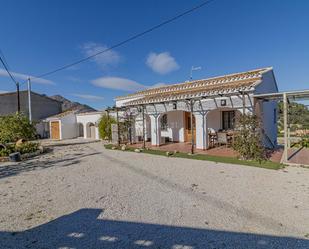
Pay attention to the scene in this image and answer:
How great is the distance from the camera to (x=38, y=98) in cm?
3216

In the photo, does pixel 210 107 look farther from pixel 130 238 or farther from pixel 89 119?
pixel 89 119

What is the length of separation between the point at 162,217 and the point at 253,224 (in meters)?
1.75

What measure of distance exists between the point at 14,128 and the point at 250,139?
56.3 ft

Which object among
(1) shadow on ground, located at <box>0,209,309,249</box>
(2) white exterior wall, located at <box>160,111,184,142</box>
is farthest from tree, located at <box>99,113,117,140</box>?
(1) shadow on ground, located at <box>0,209,309,249</box>

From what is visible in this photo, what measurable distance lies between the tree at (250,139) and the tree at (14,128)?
1653 cm

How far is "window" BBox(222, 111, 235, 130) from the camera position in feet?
43.3

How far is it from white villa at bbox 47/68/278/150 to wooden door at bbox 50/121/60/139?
46.4 ft

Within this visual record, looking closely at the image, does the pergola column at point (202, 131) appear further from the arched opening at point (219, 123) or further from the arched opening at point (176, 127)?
the arched opening at point (176, 127)

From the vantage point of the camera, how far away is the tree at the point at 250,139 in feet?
29.1

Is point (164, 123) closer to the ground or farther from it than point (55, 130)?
farther from it

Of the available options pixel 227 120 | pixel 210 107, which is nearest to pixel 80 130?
pixel 227 120

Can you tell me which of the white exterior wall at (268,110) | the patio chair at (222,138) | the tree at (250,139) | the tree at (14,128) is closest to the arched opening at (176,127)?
the patio chair at (222,138)

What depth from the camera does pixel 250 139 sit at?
890 cm

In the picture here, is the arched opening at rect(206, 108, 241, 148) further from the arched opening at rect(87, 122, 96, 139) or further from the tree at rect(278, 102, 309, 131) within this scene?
the arched opening at rect(87, 122, 96, 139)
